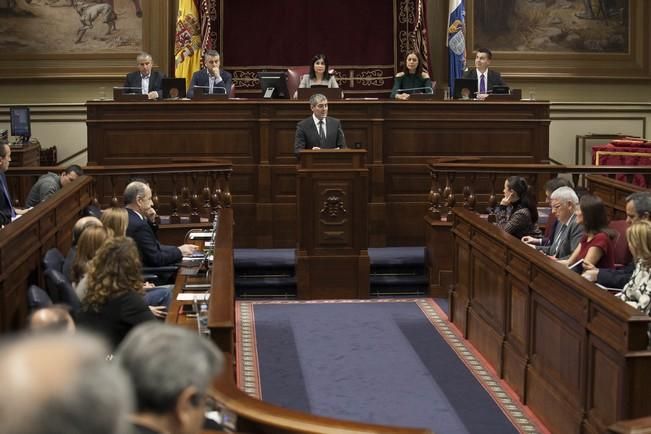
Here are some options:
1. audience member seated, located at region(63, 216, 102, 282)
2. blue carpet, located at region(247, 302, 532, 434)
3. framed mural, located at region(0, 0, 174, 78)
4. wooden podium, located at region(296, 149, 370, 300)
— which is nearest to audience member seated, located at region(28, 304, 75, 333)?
audience member seated, located at region(63, 216, 102, 282)

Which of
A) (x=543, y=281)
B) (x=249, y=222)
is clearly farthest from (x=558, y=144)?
(x=543, y=281)

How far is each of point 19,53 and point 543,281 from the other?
9.88 meters

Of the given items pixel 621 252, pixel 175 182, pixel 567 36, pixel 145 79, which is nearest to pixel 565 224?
pixel 621 252

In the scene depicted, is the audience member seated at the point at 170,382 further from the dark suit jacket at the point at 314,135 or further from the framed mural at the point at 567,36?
the framed mural at the point at 567,36

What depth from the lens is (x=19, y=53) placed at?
14320 mm

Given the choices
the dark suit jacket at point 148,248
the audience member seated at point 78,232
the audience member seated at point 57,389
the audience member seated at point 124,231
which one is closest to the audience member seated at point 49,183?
the dark suit jacket at point 148,248

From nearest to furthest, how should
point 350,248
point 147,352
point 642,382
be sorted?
point 147,352, point 642,382, point 350,248

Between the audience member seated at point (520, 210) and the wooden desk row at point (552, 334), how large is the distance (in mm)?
356

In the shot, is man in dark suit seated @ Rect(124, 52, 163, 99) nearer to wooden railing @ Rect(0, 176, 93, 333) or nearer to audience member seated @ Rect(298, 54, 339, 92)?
audience member seated @ Rect(298, 54, 339, 92)

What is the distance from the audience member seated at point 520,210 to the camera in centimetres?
Result: 865

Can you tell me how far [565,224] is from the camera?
7.74 m

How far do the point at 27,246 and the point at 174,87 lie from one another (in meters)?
5.22

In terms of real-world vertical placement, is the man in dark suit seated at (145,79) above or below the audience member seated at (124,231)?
above

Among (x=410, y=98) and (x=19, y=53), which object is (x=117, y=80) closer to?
(x=19, y=53)
